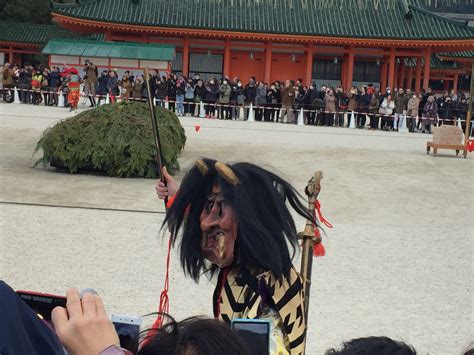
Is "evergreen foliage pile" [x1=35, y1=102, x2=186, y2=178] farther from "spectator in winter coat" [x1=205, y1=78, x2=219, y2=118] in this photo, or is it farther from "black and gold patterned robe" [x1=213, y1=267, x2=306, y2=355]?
"spectator in winter coat" [x1=205, y1=78, x2=219, y2=118]

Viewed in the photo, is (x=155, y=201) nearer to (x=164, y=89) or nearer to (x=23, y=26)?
(x=164, y=89)

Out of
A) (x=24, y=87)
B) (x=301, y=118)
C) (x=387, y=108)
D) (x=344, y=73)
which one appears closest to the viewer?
(x=387, y=108)

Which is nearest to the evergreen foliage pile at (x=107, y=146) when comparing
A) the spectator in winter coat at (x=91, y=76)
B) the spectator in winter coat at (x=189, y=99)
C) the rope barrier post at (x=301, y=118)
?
the rope barrier post at (x=301, y=118)

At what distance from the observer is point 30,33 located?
35531 millimetres

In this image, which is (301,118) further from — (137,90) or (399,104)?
(137,90)

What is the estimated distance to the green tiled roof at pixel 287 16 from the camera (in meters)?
29.3

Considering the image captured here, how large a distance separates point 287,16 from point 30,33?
13.3 metres

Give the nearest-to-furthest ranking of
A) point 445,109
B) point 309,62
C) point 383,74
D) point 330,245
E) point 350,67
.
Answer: point 330,245
point 445,109
point 350,67
point 309,62
point 383,74

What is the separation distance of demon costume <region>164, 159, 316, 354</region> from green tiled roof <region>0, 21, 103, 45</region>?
3363 cm

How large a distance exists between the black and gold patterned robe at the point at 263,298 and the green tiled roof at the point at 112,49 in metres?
24.9

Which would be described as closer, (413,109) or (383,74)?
(413,109)

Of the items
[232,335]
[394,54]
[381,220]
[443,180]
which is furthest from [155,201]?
[394,54]

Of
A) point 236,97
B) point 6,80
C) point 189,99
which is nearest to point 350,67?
point 236,97

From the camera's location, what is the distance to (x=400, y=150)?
1652 cm
